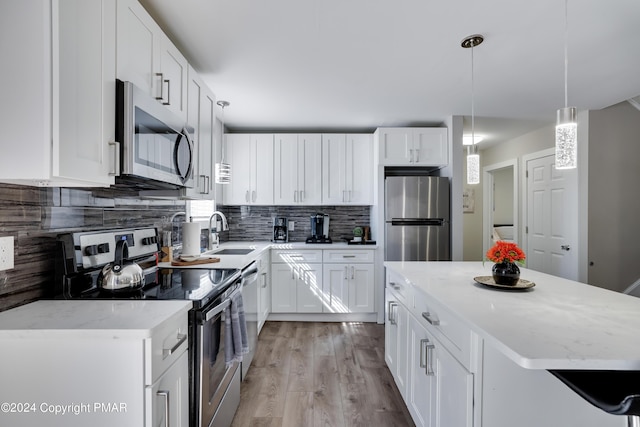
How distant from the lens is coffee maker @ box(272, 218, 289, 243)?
3938 mm

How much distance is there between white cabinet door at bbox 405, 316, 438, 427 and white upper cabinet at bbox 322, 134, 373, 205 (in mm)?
2214

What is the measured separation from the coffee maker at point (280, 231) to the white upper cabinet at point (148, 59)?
212 centimetres

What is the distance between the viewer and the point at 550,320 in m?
1.12

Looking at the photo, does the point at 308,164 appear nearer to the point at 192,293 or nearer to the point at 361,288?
the point at 361,288

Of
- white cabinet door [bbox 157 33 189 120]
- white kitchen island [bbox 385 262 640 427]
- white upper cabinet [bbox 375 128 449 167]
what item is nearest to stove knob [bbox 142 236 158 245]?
white cabinet door [bbox 157 33 189 120]

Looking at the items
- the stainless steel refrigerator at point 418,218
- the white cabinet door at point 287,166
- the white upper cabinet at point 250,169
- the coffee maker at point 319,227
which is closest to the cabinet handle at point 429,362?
the stainless steel refrigerator at point 418,218

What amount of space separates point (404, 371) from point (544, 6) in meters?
2.19

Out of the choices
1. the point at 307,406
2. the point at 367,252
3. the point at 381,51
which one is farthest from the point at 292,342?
the point at 381,51

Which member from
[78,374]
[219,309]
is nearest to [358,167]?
[219,309]

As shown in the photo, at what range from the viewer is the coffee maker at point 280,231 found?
3.94 meters

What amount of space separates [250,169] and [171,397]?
9.84 ft

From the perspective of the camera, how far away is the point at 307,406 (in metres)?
2.06

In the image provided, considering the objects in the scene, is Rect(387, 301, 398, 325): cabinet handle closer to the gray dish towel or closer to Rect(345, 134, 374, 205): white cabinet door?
the gray dish towel

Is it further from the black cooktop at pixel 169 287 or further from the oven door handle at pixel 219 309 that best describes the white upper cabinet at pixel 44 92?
the oven door handle at pixel 219 309
